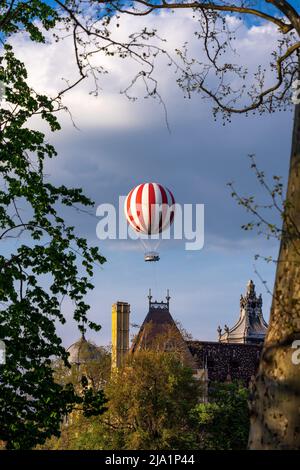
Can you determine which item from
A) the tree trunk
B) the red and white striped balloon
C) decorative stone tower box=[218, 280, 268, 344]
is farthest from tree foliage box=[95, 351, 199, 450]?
decorative stone tower box=[218, 280, 268, 344]

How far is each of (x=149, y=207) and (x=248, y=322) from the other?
247 feet

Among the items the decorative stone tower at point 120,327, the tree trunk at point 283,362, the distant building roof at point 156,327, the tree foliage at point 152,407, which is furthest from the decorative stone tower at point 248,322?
the tree trunk at point 283,362

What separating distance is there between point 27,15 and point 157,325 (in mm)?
69813

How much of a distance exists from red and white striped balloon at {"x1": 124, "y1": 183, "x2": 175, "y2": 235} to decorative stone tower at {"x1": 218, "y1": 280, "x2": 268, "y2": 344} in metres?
72.1

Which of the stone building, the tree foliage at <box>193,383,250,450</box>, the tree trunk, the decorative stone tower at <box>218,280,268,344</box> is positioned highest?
the decorative stone tower at <box>218,280,268,344</box>

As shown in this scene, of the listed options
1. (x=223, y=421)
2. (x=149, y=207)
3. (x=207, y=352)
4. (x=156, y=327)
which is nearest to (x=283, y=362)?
(x=223, y=421)

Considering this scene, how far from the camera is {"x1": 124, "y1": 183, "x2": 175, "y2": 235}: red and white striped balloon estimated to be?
59031mm

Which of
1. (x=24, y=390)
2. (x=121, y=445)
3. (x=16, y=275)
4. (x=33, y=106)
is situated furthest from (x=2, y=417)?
(x=121, y=445)

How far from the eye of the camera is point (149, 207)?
59000 millimetres

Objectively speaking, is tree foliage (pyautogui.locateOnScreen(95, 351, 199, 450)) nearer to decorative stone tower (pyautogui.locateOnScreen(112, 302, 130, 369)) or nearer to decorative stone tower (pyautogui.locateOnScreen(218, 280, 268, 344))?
decorative stone tower (pyautogui.locateOnScreen(112, 302, 130, 369))

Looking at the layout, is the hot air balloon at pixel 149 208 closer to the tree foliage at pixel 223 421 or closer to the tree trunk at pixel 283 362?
the tree foliage at pixel 223 421
